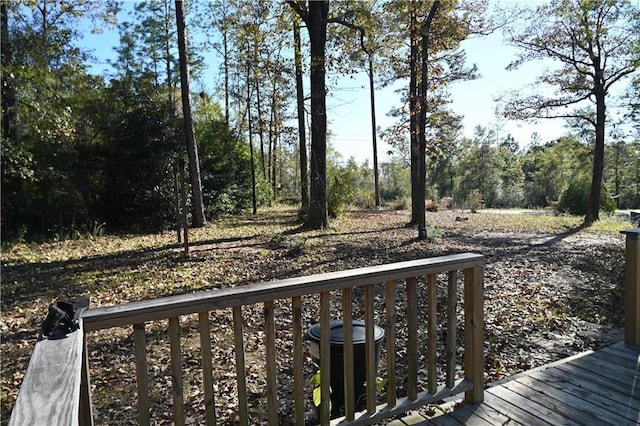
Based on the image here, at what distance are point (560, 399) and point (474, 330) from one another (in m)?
0.78

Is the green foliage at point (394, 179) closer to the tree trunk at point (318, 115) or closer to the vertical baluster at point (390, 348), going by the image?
the tree trunk at point (318, 115)

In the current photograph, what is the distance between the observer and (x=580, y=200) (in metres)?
16.4

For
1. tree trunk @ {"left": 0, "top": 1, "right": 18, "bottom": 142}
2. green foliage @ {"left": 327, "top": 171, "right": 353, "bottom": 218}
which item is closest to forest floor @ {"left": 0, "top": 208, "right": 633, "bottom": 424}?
green foliage @ {"left": 327, "top": 171, "right": 353, "bottom": 218}

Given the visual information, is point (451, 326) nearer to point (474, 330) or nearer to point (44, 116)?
point (474, 330)

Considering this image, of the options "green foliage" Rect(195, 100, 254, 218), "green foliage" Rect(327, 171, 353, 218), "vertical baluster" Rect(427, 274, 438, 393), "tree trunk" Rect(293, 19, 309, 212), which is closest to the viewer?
"vertical baluster" Rect(427, 274, 438, 393)

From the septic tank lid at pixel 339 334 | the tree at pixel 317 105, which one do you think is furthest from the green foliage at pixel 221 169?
the septic tank lid at pixel 339 334

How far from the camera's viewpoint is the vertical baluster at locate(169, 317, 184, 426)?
1.61 meters

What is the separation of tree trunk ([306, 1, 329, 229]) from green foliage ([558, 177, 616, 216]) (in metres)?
12.0

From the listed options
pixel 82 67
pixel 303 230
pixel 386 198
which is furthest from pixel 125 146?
pixel 386 198

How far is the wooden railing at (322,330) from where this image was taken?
156 cm

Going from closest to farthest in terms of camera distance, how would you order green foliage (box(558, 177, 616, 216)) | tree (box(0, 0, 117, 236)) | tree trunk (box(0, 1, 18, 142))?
1. tree trunk (box(0, 1, 18, 142))
2. tree (box(0, 0, 117, 236))
3. green foliage (box(558, 177, 616, 216))

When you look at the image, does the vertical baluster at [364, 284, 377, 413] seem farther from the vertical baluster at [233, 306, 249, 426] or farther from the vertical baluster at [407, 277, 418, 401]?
the vertical baluster at [233, 306, 249, 426]

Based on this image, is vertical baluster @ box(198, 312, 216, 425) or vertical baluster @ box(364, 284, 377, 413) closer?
vertical baluster @ box(198, 312, 216, 425)

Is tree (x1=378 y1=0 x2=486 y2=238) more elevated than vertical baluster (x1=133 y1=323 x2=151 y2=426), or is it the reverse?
tree (x1=378 y1=0 x2=486 y2=238)
